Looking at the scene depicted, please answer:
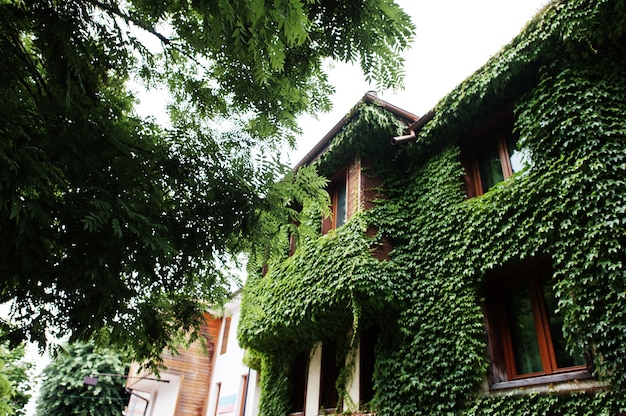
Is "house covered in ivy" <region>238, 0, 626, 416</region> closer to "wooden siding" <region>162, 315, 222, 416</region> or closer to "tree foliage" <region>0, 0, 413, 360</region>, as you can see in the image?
"tree foliage" <region>0, 0, 413, 360</region>

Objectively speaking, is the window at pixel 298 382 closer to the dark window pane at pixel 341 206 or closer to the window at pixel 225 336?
the dark window pane at pixel 341 206

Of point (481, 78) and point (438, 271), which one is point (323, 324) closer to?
point (438, 271)

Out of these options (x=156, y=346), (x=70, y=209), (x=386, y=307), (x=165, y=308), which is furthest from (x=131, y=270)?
(x=386, y=307)

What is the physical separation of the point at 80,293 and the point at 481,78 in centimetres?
730

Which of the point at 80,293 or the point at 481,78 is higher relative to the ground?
the point at 481,78

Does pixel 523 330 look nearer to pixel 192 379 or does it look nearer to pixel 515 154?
pixel 515 154

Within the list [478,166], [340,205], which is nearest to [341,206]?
[340,205]

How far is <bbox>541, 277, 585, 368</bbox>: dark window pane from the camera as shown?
19.2ft

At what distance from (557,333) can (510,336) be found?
2.53ft

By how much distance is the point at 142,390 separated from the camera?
76.3ft

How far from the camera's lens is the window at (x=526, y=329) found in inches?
239

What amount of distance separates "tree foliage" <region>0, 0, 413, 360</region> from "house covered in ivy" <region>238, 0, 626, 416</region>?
4.10 ft

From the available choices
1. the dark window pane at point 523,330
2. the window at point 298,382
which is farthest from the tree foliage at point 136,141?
the window at point 298,382

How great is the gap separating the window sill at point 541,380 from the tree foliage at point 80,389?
21635 mm
